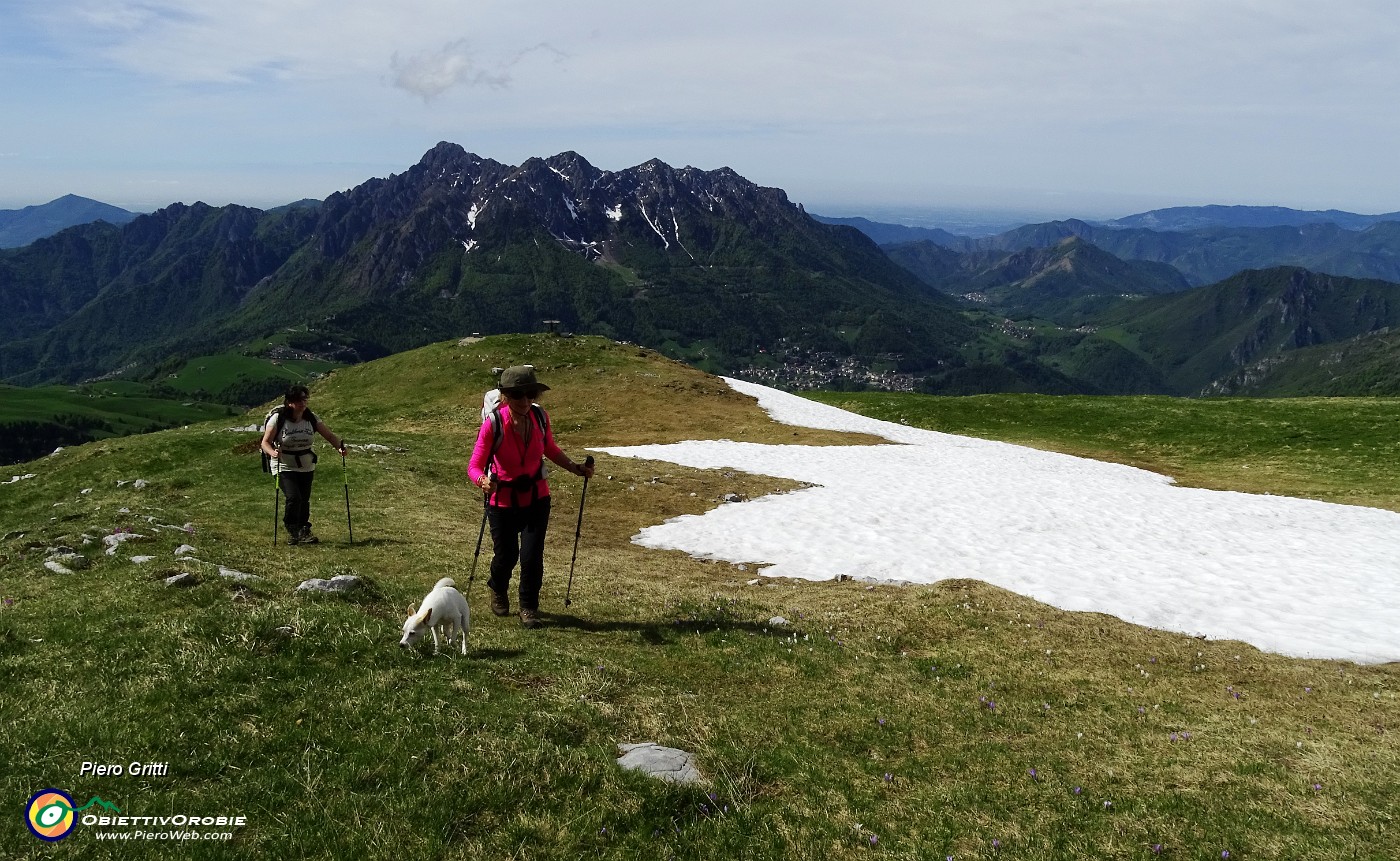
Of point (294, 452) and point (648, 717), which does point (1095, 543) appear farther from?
point (294, 452)

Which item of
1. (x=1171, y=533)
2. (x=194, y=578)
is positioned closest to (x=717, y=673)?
(x=194, y=578)

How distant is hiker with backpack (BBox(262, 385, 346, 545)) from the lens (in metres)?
20.1

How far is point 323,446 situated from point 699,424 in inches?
958

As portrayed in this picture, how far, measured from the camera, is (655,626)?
1512 centimetres

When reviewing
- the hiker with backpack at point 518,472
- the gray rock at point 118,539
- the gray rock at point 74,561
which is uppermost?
the hiker with backpack at point 518,472

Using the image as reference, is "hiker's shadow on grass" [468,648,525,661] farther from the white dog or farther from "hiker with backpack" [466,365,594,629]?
"hiker with backpack" [466,365,594,629]

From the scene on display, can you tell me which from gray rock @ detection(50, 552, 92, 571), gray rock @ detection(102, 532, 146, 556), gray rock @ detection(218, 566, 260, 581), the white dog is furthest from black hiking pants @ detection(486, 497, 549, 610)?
gray rock @ detection(102, 532, 146, 556)

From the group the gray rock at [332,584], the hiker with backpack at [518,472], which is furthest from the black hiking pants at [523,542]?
the gray rock at [332,584]

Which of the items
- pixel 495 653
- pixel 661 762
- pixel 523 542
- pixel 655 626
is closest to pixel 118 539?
pixel 523 542

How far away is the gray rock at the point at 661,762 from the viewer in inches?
340

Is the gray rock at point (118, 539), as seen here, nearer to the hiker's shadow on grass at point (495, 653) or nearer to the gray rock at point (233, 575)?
the gray rock at point (233, 575)

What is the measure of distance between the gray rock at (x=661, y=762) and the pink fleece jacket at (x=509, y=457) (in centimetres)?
584

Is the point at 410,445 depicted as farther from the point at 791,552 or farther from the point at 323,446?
the point at 791,552

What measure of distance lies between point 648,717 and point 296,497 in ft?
50.3
